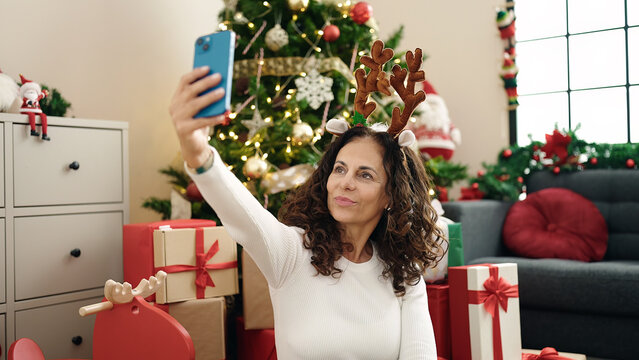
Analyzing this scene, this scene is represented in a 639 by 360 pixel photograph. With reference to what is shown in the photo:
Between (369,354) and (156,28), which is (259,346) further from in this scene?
(156,28)

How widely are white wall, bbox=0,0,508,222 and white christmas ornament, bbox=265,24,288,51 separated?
30.5 inches

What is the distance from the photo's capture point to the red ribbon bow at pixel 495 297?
1.69 meters

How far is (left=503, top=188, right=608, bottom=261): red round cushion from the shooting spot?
2.59m

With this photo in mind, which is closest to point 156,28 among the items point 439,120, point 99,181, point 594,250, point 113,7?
point 113,7

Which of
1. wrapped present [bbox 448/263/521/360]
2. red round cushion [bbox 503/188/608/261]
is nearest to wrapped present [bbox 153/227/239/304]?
wrapped present [bbox 448/263/521/360]

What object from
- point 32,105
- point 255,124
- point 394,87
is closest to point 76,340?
point 32,105

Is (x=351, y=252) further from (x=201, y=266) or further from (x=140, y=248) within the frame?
(x=140, y=248)

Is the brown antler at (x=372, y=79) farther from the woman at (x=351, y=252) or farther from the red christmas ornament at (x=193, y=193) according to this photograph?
the red christmas ornament at (x=193, y=193)

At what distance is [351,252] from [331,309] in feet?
0.56

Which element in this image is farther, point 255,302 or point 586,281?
point 586,281

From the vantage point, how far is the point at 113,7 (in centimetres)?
262

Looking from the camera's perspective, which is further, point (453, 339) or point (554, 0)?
point (554, 0)

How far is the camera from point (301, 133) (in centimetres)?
221

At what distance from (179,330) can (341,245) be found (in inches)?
15.4
